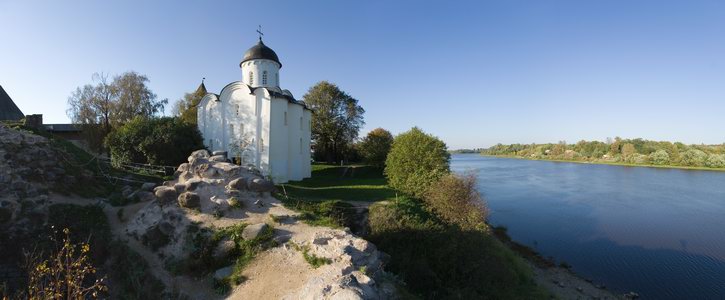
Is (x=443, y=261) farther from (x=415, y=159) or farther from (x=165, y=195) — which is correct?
(x=415, y=159)

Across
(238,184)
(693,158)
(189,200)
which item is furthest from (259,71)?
(693,158)

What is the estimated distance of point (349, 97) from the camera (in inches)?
1551

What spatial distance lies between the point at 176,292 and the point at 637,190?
143 ft

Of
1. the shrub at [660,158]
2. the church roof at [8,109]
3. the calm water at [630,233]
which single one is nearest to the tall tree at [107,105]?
the church roof at [8,109]

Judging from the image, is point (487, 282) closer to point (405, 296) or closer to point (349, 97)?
point (405, 296)

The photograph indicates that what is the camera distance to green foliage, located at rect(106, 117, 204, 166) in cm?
2000

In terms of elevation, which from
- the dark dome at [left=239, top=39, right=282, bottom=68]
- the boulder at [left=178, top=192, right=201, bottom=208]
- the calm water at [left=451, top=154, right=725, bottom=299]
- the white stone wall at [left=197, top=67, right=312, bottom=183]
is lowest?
the calm water at [left=451, top=154, right=725, bottom=299]

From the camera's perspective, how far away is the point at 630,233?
831 inches

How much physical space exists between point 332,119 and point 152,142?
2011 cm

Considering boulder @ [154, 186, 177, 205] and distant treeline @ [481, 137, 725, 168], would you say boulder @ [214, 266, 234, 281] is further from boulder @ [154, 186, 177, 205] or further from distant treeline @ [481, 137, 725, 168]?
distant treeline @ [481, 137, 725, 168]

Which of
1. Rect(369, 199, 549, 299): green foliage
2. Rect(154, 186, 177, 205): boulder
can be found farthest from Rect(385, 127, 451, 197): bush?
Rect(154, 186, 177, 205): boulder

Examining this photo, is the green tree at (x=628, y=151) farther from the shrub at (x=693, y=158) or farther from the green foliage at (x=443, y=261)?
the green foliage at (x=443, y=261)

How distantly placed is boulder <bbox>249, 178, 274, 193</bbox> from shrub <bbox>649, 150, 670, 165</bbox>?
84.8 m

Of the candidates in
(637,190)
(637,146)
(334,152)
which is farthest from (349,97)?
(637,146)
